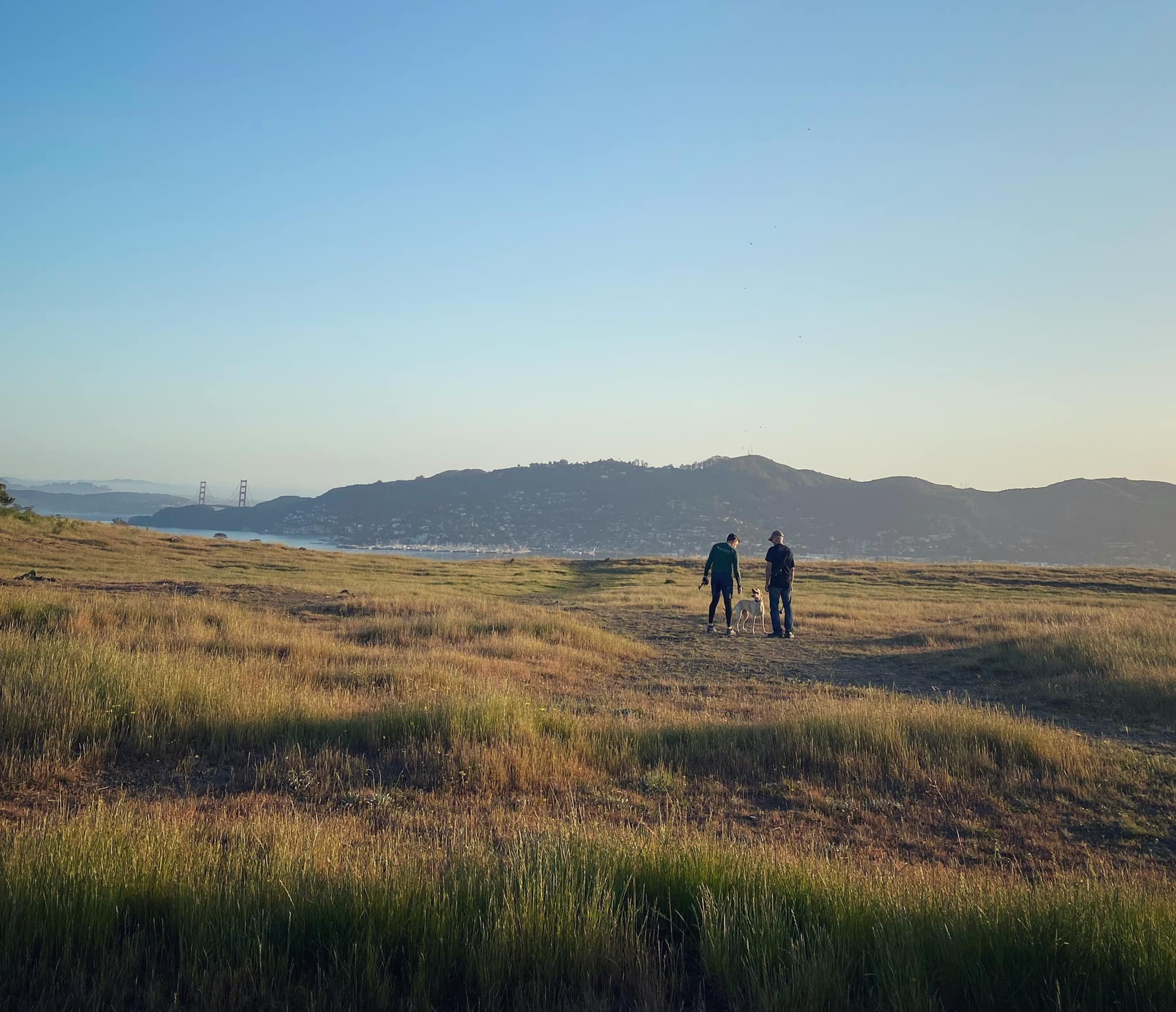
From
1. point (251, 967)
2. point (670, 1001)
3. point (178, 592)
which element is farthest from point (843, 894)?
point (178, 592)

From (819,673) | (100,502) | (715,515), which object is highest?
(100,502)

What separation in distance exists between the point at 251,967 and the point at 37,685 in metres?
6.04

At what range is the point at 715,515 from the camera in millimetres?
152250

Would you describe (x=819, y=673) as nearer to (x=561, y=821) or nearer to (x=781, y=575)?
(x=781, y=575)

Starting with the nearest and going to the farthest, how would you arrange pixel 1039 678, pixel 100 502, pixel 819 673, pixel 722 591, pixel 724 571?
pixel 1039 678 → pixel 819 673 → pixel 724 571 → pixel 722 591 → pixel 100 502

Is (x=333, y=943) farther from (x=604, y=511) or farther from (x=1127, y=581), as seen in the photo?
(x=604, y=511)

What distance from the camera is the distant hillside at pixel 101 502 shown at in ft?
417

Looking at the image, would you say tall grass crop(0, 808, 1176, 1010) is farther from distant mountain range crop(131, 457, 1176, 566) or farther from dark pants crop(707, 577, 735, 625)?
distant mountain range crop(131, 457, 1176, 566)

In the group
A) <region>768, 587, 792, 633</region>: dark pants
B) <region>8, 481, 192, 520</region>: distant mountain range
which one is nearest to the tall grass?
<region>768, 587, 792, 633</region>: dark pants

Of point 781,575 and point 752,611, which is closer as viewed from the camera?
point 781,575

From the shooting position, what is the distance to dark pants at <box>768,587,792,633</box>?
63.7 feet

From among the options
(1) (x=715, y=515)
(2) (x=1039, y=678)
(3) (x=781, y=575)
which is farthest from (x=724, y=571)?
(1) (x=715, y=515)

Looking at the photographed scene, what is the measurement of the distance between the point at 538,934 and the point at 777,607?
17211mm

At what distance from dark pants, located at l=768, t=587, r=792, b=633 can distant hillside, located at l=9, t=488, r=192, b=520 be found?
125587mm
